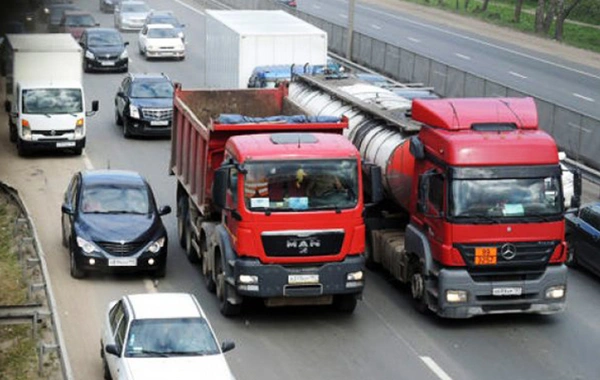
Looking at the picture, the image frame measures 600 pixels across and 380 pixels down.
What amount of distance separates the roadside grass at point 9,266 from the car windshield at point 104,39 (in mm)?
22792

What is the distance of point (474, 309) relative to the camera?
70.7ft

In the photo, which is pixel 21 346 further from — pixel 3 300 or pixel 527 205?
pixel 527 205

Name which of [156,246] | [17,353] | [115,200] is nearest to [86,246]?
[156,246]

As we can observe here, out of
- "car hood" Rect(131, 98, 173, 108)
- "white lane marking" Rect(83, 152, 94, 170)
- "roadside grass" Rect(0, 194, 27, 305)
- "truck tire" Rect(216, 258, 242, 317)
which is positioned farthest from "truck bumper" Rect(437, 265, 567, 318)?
"car hood" Rect(131, 98, 173, 108)

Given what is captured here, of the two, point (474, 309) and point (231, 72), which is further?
point (231, 72)

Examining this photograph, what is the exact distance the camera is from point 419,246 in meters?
22.3

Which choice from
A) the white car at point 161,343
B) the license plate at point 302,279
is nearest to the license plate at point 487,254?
the license plate at point 302,279

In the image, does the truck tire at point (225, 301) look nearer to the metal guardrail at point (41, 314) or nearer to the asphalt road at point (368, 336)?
the asphalt road at point (368, 336)

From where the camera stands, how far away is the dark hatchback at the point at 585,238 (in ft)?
81.8

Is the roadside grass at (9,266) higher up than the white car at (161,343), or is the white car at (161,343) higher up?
the white car at (161,343)

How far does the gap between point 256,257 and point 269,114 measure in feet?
24.4

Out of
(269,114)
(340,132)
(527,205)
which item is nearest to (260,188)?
(340,132)

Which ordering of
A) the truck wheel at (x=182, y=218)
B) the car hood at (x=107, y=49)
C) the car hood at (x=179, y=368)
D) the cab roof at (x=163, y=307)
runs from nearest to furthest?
the car hood at (x=179, y=368) → the cab roof at (x=163, y=307) → the truck wheel at (x=182, y=218) → the car hood at (x=107, y=49)

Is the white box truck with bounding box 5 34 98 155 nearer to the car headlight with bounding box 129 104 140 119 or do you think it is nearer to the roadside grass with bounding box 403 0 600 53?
the car headlight with bounding box 129 104 140 119
